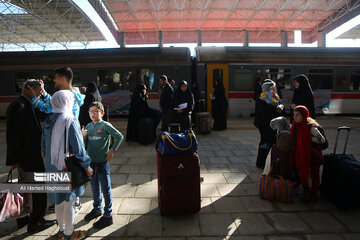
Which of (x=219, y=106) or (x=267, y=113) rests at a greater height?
(x=219, y=106)

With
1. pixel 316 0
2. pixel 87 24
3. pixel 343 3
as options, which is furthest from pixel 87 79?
pixel 343 3

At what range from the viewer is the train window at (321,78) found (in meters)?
11.3

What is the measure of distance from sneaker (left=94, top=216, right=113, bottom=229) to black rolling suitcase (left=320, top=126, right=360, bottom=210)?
9.73 ft

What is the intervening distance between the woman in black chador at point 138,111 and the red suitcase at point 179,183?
13.0 feet

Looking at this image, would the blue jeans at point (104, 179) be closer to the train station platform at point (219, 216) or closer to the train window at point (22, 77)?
the train station platform at point (219, 216)

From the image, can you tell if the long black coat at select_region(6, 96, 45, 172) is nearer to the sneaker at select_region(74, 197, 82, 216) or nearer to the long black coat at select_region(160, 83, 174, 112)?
the sneaker at select_region(74, 197, 82, 216)

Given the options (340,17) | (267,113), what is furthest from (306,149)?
(340,17)

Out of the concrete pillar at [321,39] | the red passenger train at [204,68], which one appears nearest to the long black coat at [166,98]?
the red passenger train at [204,68]

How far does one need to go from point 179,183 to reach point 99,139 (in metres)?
1.11

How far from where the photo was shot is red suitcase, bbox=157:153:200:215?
2.81m

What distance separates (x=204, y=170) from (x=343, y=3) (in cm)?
2329

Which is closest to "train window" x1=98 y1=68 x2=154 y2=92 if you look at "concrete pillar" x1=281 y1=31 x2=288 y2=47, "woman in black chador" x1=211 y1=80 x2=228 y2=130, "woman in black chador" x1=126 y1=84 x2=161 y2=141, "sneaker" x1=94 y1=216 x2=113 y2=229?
"woman in black chador" x1=211 y1=80 x2=228 y2=130

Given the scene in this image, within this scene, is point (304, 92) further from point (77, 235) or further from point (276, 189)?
point (77, 235)

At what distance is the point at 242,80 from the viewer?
36.8ft
